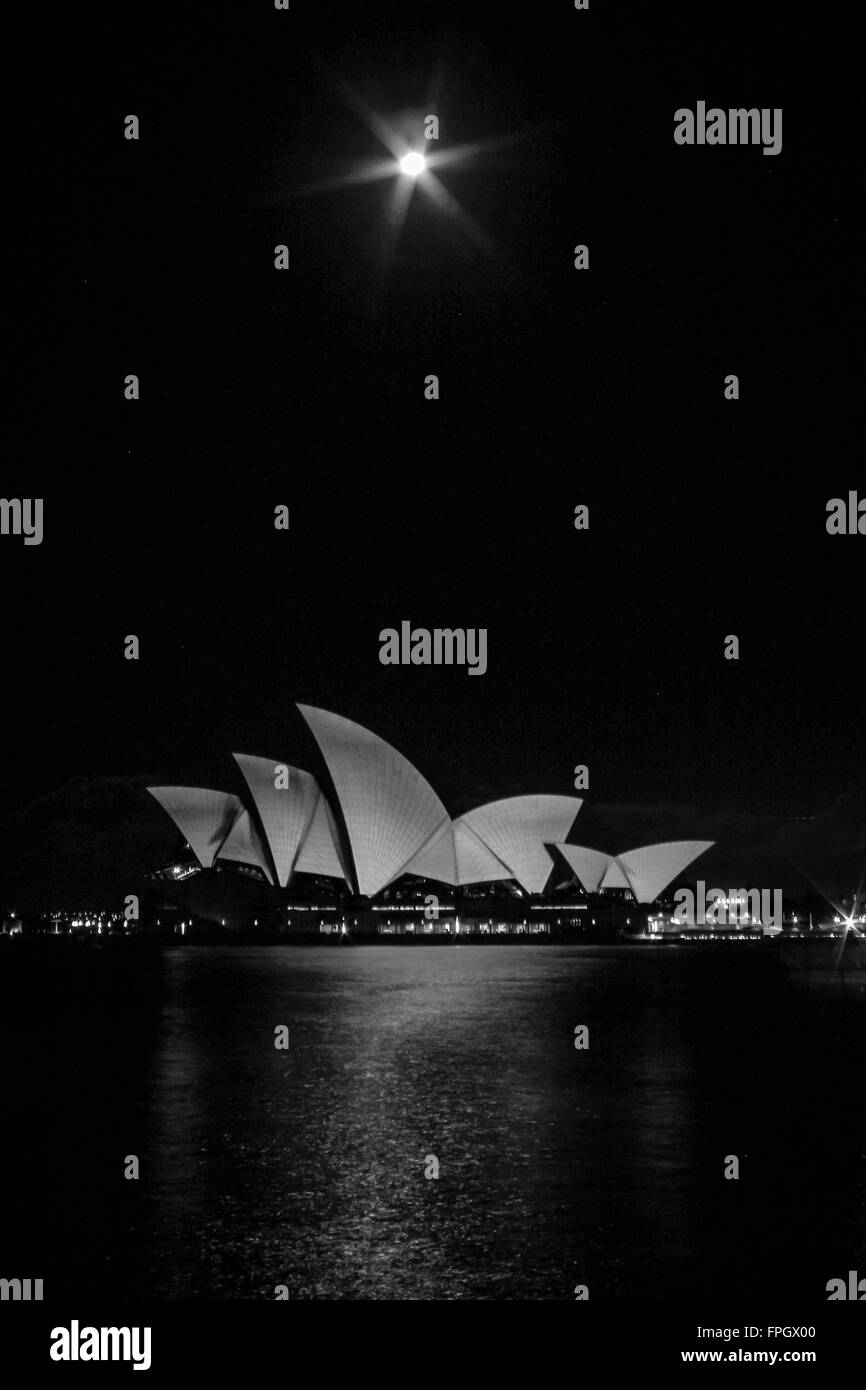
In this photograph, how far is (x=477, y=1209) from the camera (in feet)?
41.7

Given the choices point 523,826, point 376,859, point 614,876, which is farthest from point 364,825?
point 614,876

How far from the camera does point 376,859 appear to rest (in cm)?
8025

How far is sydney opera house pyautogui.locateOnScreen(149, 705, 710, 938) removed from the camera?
2911 inches

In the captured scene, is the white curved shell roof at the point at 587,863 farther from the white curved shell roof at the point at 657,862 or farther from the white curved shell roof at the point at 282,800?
the white curved shell roof at the point at 282,800

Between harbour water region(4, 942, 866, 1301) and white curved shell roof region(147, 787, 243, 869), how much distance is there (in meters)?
47.8

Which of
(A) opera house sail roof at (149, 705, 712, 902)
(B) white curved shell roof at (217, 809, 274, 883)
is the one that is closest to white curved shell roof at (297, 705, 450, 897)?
(A) opera house sail roof at (149, 705, 712, 902)

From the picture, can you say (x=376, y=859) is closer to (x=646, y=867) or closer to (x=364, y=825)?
(x=364, y=825)

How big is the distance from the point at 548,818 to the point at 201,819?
24482 millimetres

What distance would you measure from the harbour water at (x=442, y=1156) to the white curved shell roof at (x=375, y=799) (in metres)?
35.8

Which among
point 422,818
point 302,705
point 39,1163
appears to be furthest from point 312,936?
point 39,1163

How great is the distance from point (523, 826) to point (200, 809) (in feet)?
75.6

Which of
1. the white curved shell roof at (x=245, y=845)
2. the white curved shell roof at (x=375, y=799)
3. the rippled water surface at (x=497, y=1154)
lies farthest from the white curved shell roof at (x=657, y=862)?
the rippled water surface at (x=497, y=1154)

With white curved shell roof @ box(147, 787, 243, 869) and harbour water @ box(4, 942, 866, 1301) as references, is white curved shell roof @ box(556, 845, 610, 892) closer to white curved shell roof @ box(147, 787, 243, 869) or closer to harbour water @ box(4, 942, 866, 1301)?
white curved shell roof @ box(147, 787, 243, 869)
